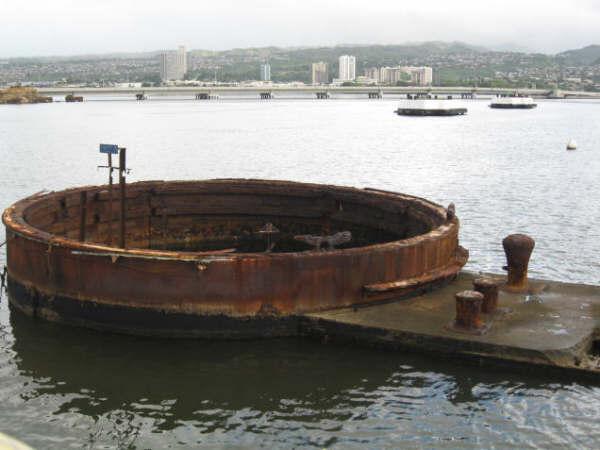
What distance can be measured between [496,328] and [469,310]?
0.58 m

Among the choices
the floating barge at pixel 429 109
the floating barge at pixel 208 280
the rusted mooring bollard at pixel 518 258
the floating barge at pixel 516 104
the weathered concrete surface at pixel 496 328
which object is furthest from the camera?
the floating barge at pixel 516 104

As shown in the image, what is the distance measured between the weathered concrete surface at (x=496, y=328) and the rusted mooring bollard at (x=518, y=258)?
0.36 metres

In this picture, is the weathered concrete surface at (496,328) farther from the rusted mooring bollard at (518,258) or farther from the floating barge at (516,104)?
the floating barge at (516,104)

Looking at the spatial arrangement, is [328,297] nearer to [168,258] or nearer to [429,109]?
[168,258]

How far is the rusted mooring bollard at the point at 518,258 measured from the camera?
41.7 ft

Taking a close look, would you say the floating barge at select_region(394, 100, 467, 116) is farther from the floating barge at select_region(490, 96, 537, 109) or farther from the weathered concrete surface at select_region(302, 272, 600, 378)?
the weathered concrete surface at select_region(302, 272, 600, 378)

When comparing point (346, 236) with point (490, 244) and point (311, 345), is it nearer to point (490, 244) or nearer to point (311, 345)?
point (311, 345)

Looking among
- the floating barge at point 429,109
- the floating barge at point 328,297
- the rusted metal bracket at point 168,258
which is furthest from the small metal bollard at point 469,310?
the floating barge at point 429,109

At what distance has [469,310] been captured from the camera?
10.7 m

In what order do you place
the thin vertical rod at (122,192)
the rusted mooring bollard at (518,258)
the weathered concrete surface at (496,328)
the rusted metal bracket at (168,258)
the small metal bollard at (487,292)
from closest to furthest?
the weathered concrete surface at (496,328) → the rusted metal bracket at (168,258) → the small metal bollard at (487,292) → the rusted mooring bollard at (518,258) → the thin vertical rod at (122,192)

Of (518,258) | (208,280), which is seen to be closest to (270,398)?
(208,280)

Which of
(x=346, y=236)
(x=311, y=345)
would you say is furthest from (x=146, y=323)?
(x=346, y=236)

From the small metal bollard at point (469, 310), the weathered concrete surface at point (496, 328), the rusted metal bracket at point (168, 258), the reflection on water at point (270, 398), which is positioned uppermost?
the rusted metal bracket at point (168, 258)

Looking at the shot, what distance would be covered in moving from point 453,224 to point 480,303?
9.97 ft
